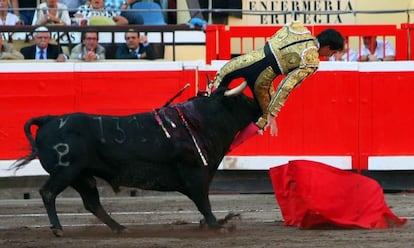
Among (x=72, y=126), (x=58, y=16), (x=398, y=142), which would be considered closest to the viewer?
(x=72, y=126)

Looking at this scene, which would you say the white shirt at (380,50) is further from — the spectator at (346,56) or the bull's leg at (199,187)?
the bull's leg at (199,187)

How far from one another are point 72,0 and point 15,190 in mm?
2757

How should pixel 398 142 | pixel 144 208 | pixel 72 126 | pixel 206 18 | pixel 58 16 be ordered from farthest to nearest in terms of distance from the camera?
pixel 206 18 → pixel 58 16 → pixel 398 142 → pixel 144 208 → pixel 72 126

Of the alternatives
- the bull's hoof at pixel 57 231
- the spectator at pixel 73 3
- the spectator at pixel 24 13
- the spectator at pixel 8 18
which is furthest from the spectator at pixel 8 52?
the bull's hoof at pixel 57 231

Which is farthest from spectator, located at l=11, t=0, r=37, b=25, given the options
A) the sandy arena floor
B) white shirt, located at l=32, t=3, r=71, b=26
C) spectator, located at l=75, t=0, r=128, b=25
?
the sandy arena floor

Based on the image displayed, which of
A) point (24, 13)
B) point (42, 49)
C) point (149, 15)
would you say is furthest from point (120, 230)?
point (24, 13)

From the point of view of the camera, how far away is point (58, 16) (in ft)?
40.0

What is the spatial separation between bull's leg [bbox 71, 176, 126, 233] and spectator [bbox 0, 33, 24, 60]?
3.77m

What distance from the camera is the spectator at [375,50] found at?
11.3 m

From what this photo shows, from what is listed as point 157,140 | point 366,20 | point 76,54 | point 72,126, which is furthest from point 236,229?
point 366,20

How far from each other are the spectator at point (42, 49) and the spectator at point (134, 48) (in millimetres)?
637

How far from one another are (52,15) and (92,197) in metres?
4.60

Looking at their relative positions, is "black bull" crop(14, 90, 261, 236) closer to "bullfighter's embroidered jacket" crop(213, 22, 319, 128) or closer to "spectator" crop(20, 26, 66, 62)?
"bullfighter's embroidered jacket" crop(213, 22, 319, 128)

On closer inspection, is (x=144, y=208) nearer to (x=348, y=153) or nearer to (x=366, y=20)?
(x=348, y=153)
